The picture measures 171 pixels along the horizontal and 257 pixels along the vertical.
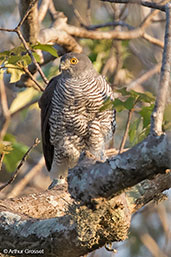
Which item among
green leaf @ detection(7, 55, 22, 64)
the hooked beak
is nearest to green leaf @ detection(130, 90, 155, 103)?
green leaf @ detection(7, 55, 22, 64)

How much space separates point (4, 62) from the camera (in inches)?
168

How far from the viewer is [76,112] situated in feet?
17.1

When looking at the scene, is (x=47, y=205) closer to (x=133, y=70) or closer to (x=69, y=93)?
(x=69, y=93)

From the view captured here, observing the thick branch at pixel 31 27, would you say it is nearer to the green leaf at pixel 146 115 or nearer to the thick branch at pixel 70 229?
the green leaf at pixel 146 115

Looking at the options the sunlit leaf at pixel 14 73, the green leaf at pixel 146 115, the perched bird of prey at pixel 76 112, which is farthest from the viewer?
the perched bird of prey at pixel 76 112

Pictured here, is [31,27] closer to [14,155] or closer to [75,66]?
[75,66]

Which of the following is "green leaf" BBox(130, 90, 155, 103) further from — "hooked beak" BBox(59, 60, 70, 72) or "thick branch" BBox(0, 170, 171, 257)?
"hooked beak" BBox(59, 60, 70, 72)

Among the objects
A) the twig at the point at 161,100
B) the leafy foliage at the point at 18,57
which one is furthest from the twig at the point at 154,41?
the twig at the point at 161,100

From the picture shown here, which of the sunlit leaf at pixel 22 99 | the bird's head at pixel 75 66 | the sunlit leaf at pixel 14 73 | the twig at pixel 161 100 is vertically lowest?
the sunlit leaf at pixel 22 99

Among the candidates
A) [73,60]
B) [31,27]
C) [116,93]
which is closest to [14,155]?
[73,60]

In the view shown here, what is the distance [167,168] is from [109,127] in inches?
124

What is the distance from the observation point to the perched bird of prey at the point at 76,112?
5223mm

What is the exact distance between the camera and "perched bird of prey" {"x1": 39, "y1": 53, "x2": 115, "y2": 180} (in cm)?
522

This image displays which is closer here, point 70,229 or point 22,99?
point 70,229
